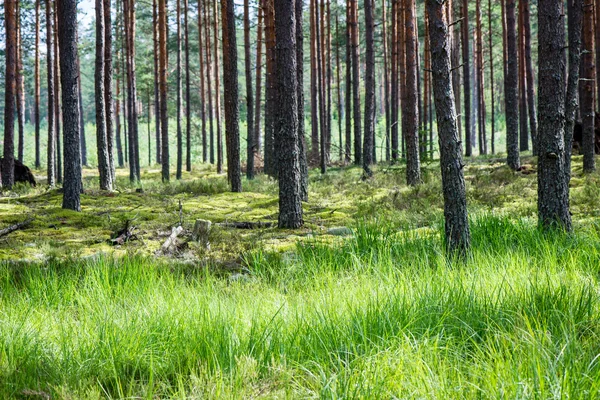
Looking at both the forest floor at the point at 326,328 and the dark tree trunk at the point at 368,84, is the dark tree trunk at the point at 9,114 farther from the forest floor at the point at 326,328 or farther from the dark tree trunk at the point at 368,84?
the forest floor at the point at 326,328

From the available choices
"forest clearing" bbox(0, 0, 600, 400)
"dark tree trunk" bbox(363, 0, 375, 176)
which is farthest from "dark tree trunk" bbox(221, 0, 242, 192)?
"dark tree trunk" bbox(363, 0, 375, 176)

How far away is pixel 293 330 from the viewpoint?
135 inches

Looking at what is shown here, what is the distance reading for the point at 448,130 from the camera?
5.20 metres

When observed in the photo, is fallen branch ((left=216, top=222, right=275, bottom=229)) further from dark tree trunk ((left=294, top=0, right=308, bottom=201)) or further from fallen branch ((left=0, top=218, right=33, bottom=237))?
fallen branch ((left=0, top=218, right=33, bottom=237))

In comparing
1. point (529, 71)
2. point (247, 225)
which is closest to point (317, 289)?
point (247, 225)

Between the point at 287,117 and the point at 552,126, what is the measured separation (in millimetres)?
4075

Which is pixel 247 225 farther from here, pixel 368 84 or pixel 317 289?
pixel 368 84

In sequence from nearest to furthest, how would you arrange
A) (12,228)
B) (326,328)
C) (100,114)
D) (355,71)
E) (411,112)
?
(326,328), (12,228), (411,112), (100,114), (355,71)

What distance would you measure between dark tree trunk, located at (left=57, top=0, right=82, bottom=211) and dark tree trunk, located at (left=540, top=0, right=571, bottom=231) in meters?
8.12

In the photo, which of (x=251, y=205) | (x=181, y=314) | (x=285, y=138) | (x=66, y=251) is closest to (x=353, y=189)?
(x=251, y=205)

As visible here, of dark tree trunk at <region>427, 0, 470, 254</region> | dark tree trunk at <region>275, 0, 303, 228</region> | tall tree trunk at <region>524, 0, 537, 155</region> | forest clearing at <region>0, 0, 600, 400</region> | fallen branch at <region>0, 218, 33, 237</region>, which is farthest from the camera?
tall tree trunk at <region>524, 0, 537, 155</region>

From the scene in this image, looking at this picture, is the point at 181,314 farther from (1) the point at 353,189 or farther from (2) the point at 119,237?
(1) the point at 353,189

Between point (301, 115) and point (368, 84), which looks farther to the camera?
point (368, 84)

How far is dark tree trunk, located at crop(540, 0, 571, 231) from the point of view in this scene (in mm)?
6086
